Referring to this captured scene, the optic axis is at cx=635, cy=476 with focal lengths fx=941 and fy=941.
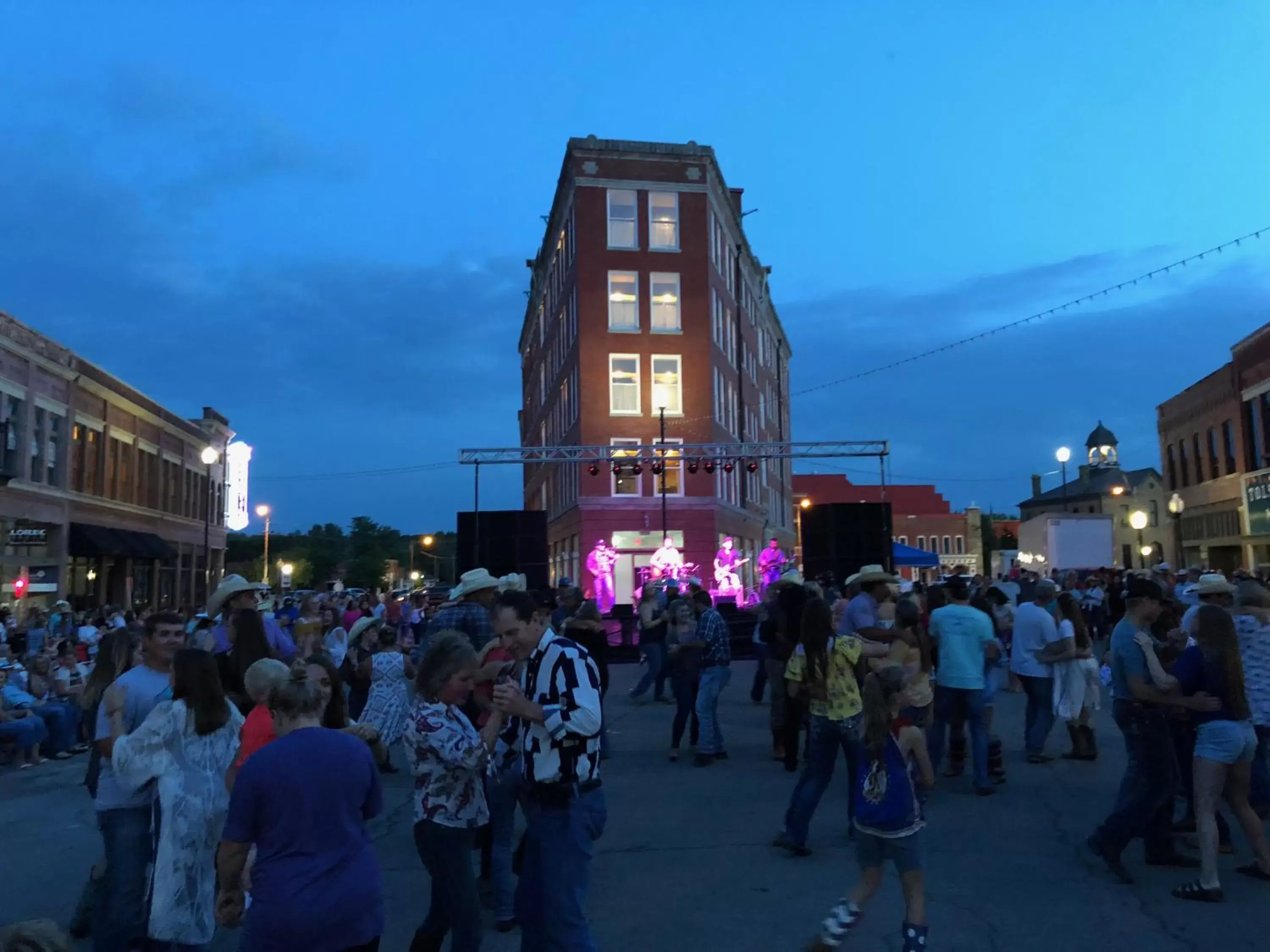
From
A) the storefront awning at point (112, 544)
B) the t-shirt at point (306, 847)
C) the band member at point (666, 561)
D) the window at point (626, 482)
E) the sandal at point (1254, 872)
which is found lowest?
the sandal at point (1254, 872)

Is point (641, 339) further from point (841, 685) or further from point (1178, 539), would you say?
point (841, 685)

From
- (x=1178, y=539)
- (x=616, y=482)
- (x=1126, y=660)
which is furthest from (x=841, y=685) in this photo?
(x=1178, y=539)

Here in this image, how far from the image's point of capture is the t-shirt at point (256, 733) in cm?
471

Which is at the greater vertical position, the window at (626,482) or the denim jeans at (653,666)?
the window at (626,482)

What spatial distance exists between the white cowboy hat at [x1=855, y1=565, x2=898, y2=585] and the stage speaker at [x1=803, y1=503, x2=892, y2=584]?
15.2 m

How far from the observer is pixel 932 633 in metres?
8.58

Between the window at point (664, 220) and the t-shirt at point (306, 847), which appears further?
the window at point (664, 220)

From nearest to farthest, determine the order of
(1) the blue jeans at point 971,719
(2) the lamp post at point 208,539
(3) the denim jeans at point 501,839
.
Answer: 1. (3) the denim jeans at point 501,839
2. (1) the blue jeans at point 971,719
3. (2) the lamp post at point 208,539

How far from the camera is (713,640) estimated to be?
10031mm

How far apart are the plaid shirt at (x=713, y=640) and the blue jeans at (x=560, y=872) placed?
609cm

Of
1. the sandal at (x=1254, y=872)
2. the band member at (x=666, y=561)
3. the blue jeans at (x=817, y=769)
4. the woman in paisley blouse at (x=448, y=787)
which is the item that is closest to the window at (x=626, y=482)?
the band member at (x=666, y=561)

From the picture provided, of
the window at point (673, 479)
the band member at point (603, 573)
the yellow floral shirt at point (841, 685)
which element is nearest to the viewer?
the yellow floral shirt at point (841, 685)

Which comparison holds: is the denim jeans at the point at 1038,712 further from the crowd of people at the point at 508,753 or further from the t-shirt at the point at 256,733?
the t-shirt at the point at 256,733

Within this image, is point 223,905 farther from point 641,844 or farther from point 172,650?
point 641,844
